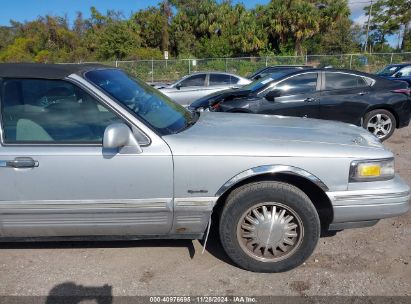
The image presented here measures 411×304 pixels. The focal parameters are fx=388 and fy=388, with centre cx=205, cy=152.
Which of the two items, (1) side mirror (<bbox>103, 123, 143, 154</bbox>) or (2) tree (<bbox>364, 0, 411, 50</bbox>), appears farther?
(2) tree (<bbox>364, 0, 411, 50</bbox>)

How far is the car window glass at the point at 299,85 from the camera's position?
285 inches

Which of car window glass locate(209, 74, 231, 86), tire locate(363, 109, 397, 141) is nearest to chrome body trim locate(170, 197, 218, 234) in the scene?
tire locate(363, 109, 397, 141)

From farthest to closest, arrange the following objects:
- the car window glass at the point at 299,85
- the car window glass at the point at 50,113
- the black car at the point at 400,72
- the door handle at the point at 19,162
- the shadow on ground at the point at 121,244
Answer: the black car at the point at 400,72, the car window glass at the point at 299,85, the shadow on ground at the point at 121,244, the car window glass at the point at 50,113, the door handle at the point at 19,162

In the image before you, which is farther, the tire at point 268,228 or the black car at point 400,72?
the black car at point 400,72

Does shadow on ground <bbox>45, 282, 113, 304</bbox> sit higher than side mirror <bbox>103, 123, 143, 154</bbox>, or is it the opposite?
side mirror <bbox>103, 123, 143, 154</bbox>

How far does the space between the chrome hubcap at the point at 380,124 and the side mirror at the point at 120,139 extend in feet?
19.3

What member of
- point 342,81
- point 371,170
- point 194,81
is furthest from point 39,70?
point 194,81

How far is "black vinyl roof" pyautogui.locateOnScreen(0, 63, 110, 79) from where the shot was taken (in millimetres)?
2990

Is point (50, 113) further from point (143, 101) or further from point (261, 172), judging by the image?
point (261, 172)

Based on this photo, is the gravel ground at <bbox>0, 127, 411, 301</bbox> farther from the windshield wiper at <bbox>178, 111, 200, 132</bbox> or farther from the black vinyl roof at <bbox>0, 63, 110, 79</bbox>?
the black vinyl roof at <bbox>0, 63, 110, 79</bbox>

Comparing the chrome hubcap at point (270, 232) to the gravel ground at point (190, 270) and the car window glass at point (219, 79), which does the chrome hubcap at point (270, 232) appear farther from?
the car window glass at point (219, 79)

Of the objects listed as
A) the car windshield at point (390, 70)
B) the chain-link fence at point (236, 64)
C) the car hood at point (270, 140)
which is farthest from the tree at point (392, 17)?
the car hood at point (270, 140)

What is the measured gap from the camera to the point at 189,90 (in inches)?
479

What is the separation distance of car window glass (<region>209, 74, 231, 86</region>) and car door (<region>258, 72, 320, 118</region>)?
5551 millimetres
